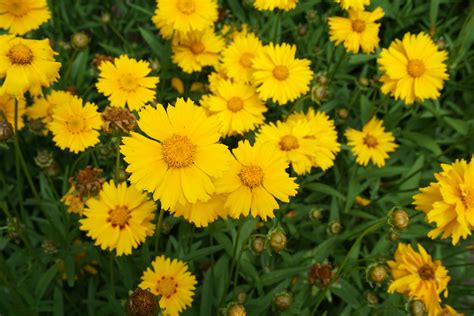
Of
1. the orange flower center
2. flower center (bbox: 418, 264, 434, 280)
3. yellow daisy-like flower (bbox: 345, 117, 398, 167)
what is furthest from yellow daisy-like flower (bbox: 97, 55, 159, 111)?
flower center (bbox: 418, 264, 434, 280)

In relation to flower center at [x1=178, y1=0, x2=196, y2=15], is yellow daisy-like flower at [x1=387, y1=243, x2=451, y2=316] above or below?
below

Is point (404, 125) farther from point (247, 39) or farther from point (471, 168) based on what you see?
point (471, 168)

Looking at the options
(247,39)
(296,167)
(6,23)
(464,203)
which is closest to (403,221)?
(464,203)

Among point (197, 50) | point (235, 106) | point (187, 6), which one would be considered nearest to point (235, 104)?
point (235, 106)

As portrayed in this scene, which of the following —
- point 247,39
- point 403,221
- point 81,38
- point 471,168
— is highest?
point 247,39

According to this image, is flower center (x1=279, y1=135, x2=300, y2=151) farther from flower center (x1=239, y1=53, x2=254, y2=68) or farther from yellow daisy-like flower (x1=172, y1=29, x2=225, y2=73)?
yellow daisy-like flower (x1=172, y1=29, x2=225, y2=73)

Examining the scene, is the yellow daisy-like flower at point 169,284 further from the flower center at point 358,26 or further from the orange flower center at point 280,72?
the flower center at point 358,26

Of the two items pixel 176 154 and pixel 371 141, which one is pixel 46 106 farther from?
pixel 371 141
